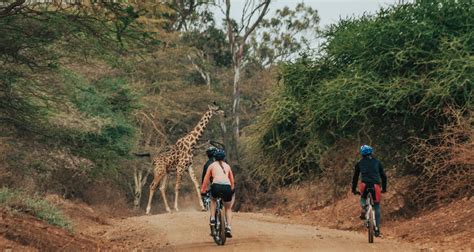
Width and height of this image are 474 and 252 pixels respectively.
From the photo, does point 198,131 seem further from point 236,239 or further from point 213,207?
point 213,207

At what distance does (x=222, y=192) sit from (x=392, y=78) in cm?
763

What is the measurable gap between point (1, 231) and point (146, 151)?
1209 inches

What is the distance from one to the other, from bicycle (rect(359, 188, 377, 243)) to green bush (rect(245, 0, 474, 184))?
449cm

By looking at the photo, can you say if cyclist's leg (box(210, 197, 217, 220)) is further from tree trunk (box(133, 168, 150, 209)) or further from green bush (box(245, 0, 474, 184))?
tree trunk (box(133, 168, 150, 209))

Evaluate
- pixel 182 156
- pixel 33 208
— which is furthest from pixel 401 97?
pixel 182 156

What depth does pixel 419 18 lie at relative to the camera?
21531 mm

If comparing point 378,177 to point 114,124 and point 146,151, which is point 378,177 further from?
point 146,151

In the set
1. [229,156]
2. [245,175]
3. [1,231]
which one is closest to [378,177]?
[1,231]

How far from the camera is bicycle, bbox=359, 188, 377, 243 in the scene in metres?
15.4

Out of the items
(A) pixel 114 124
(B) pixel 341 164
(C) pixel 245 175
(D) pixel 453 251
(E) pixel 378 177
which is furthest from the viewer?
(C) pixel 245 175

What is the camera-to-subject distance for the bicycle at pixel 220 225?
14.7 metres

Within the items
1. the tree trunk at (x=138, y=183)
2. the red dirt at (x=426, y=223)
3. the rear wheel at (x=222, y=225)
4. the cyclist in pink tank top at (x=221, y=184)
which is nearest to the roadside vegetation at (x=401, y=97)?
the red dirt at (x=426, y=223)

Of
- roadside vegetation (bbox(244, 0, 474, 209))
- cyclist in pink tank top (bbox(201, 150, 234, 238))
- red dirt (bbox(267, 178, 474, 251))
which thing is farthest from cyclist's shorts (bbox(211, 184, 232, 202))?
roadside vegetation (bbox(244, 0, 474, 209))

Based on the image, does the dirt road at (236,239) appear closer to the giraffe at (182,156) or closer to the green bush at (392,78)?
the green bush at (392,78)
